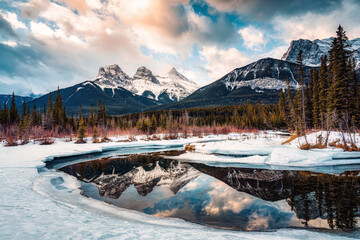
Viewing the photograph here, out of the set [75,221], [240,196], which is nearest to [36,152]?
[75,221]

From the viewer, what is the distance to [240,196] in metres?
8.46

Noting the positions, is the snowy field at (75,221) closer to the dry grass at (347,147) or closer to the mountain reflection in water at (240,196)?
the mountain reflection in water at (240,196)

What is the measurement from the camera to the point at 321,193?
843 cm

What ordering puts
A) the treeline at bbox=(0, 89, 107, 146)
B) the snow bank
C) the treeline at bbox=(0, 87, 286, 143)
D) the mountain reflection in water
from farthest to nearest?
the treeline at bbox=(0, 87, 286, 143) → the treeline at bbox=(0, 89, 107, 146) → the snow bank → the mountain reflection in water

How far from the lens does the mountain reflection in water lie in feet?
20.1

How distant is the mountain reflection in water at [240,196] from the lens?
6.12 metres

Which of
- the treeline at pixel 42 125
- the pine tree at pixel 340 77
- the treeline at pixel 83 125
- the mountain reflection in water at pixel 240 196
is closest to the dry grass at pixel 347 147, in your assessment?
the mountain reflection in water at pixel 240 196

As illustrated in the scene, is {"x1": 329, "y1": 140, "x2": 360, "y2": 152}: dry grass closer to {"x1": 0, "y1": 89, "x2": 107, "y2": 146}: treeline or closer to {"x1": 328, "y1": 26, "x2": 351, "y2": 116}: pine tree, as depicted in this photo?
{"x1": 328, "y1": 26, "x2": 351, "y2": 116}: pine tree

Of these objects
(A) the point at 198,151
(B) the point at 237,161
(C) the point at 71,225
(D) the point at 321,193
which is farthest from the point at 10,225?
(A) the point at 198,151

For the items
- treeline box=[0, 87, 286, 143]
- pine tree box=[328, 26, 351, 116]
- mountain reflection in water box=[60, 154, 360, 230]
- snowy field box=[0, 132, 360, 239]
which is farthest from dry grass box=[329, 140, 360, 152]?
treeline box=[0, 87, 286, 143]

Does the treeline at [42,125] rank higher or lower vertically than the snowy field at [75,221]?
higher

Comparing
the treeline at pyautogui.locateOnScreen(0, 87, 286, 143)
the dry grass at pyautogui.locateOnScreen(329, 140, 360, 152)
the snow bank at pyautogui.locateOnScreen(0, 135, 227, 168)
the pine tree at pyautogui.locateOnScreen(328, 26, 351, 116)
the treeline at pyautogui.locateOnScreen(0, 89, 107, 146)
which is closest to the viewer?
the snow bank at pyautogui.locateOnScreen(0, 135, 227, 168)

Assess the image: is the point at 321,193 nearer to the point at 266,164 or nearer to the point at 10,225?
the point at 266,164

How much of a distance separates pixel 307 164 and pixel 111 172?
15.7 m
